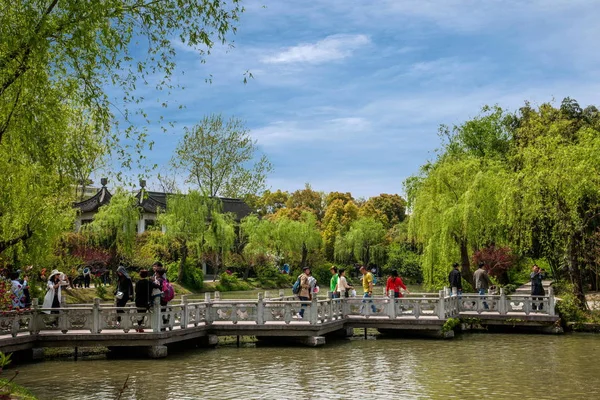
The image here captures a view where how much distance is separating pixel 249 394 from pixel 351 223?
4635 centimetres

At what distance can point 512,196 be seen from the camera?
66.2 feet

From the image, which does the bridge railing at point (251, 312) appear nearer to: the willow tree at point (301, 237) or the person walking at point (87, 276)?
the person walking at point (87, 276)

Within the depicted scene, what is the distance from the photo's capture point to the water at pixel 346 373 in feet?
35.7

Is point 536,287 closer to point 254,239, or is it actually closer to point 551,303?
point 551,303

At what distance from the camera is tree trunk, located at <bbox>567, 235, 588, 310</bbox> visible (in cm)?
1905

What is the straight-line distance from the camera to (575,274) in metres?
19.2

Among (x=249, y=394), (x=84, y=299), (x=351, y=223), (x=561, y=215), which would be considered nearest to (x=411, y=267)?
(x=351, y=223)

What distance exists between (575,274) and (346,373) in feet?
31.9

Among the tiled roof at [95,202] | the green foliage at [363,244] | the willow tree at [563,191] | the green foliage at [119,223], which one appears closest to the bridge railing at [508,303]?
the willow tree at [563,191]

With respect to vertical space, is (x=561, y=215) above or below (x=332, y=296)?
above

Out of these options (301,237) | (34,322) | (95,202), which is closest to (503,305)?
(34,322)

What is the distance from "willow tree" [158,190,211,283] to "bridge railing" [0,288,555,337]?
72.4ft

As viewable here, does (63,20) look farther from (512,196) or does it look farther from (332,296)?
(512,196)

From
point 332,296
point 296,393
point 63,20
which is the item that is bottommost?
point 296,393
